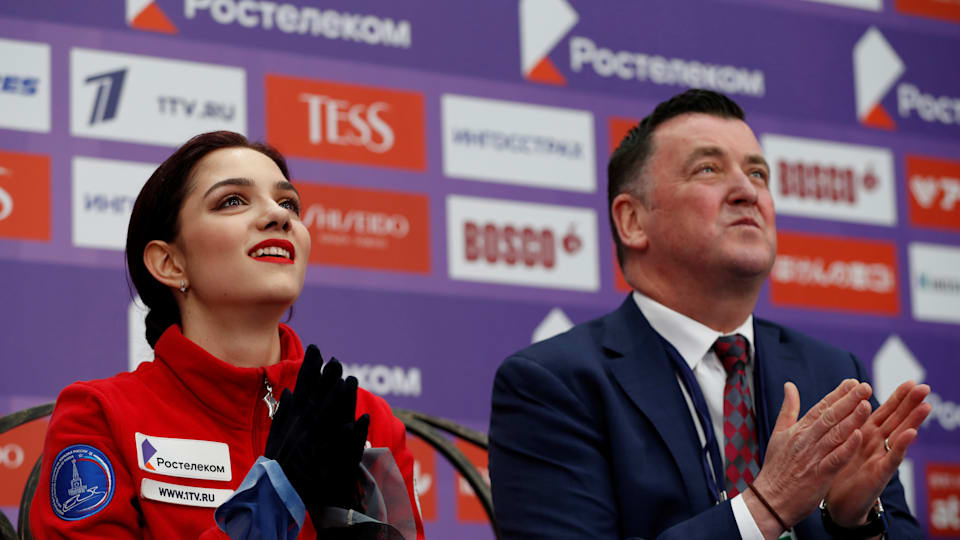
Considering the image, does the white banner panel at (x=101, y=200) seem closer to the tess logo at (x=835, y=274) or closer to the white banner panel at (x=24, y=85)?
the white banner panel at (x=24, y=85)

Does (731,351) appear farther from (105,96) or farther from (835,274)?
(835,274)

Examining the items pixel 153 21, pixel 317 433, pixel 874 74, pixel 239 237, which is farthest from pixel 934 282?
pixel 317 433

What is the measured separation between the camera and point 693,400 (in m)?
2.64

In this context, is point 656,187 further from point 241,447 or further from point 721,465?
point 241,447

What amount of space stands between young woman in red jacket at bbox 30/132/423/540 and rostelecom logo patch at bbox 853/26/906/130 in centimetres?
314

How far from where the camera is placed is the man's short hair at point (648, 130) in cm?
299

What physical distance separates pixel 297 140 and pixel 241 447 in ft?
6.08

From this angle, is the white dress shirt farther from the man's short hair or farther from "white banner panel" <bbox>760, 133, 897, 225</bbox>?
"white banner panel" <bbox>760, 133, 897, 225</bbox>

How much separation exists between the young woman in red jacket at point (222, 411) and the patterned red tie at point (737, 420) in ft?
2.05

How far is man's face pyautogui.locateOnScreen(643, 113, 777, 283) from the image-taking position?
9.16 feet

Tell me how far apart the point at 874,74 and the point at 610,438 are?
300 centimetres

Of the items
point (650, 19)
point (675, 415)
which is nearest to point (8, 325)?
point (675, 415)

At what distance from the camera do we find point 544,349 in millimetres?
2705

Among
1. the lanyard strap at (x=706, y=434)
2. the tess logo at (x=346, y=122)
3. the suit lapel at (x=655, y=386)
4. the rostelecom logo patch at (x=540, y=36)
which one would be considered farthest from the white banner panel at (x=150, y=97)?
the lanyard strap at (x=706, y=434)
